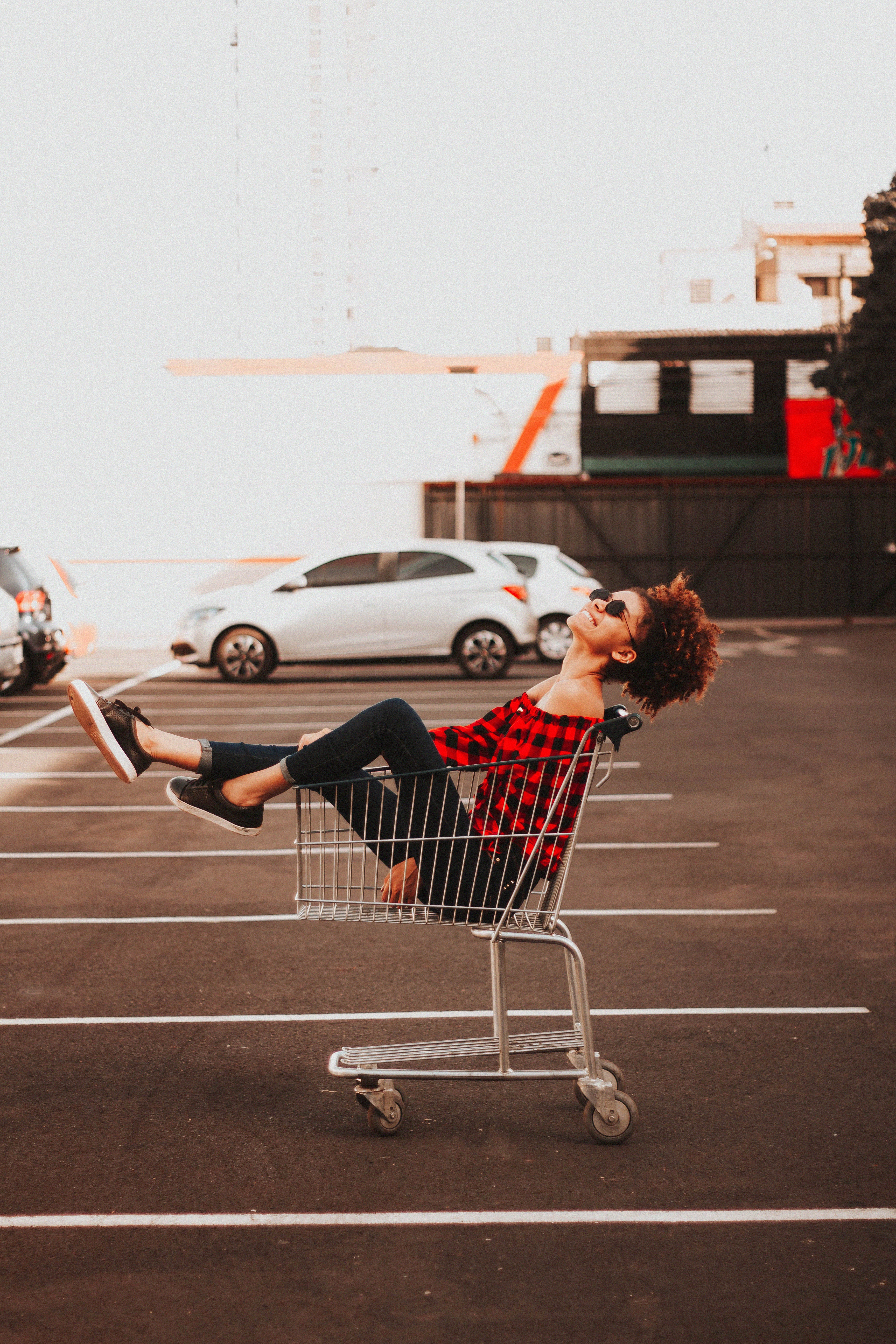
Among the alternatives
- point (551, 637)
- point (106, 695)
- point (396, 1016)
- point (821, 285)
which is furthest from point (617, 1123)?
point (821, 285)

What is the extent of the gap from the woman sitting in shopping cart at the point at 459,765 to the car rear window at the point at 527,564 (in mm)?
15059

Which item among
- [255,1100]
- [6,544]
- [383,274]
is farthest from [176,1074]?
[383,274]

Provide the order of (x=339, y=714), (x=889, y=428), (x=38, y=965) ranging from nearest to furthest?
1. (x=38, y=965)
2. (x=339, y=714)
3. (x=889, y=428)

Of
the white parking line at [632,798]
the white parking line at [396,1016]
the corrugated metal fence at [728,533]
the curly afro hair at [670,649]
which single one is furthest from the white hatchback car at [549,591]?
the curly afro hair at [670,649]

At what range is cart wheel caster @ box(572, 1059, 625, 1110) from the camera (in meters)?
4.12

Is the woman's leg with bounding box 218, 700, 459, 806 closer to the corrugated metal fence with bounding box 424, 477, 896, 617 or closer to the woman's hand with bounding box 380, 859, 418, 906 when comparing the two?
the woman's hand with bounding box 380, 859, 418, 906

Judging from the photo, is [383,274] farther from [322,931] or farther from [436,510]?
[322,931]

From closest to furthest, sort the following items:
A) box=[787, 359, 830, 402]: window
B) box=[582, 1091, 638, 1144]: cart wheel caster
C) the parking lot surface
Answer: the parking lot surface → box=[582, 1091, 638, 1144]: cart wheel caster → box=[787, 359, 830, 402]: window

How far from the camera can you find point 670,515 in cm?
3100

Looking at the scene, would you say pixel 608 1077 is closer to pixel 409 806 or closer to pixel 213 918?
pixel 409 806

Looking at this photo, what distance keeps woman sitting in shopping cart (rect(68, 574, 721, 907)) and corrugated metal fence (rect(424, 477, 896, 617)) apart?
26.4 meters

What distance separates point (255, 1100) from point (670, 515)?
27.6 metres

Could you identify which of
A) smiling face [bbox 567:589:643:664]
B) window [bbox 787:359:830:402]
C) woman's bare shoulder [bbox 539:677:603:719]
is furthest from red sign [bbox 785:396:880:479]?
woman's bare shoulder [bbox 539:677:603:719]

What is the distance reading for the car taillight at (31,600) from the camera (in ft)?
51.6
